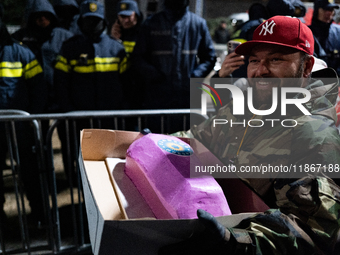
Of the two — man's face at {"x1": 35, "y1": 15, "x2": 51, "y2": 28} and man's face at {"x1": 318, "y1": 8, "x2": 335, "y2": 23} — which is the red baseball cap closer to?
man's face at {"x1": 35, "y1": 15, "x2": 51, "y2": 28}

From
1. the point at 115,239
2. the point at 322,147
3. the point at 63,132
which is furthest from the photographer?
the point at 63,132

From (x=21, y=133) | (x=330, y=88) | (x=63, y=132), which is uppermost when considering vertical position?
(x=330, y=88)

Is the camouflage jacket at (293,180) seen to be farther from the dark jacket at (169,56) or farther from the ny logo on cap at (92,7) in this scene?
the ny logo on cap at (92,7)

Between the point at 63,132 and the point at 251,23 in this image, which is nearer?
the point at 251,23

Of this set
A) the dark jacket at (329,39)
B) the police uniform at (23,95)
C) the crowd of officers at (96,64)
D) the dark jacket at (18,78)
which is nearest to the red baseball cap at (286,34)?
the crowd of officers at (96,64)

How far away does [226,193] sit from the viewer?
1.71 meters

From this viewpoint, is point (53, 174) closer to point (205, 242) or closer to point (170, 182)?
point (170, 182)

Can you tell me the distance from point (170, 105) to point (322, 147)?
2734 mm

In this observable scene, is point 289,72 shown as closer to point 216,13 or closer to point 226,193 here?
point 226,193

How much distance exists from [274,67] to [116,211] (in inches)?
43.1

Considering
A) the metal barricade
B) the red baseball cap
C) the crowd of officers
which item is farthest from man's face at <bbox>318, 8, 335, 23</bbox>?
the red baseball cap

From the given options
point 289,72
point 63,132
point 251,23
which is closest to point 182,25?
point 251,23

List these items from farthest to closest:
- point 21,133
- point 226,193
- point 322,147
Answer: point 21,133 < point 226,193 < point 322,147

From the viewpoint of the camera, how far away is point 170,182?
1.51 m
